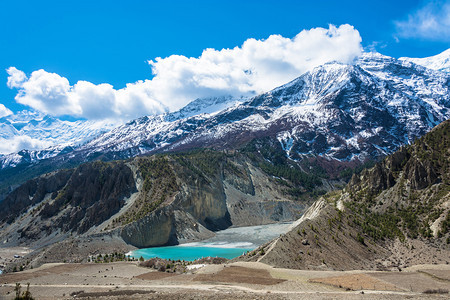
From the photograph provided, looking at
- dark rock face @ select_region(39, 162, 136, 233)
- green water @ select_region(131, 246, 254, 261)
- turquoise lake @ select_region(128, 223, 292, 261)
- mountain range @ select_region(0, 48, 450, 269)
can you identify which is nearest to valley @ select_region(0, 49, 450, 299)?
mountain range @ select_region(0, 48, 450, 269)

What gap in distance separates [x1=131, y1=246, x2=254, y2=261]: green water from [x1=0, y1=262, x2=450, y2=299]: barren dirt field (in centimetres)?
2914

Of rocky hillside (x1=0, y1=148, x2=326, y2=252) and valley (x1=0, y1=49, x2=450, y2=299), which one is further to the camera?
rocky hillside (x1=0, y1=148, x2=326, y2=252)

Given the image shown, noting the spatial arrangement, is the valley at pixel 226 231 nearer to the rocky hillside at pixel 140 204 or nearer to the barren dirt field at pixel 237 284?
the barren dirt field at pixel 237 284

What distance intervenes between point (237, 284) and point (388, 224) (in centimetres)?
3382

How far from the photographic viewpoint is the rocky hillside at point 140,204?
96.7m

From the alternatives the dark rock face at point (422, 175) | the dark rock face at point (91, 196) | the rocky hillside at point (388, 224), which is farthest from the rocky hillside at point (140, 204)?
the dark rock face at point (422, 175)

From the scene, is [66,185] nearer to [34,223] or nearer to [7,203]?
[34,223]

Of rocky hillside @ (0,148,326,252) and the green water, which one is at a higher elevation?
rocky hillside @ (0,148,326,252)

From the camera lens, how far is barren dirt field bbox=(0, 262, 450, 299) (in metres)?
34.7

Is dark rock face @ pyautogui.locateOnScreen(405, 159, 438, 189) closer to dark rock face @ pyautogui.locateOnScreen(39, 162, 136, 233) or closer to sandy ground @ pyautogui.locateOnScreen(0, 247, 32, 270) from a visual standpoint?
dark rock face @ pyautogui.locateOnScreen(39, 162, 136, 233)

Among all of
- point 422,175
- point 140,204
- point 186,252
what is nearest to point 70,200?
point 140,204

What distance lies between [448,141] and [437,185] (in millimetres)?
9748

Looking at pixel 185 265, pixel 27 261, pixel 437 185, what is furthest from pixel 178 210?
pixel 437 185

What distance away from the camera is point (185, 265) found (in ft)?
173
